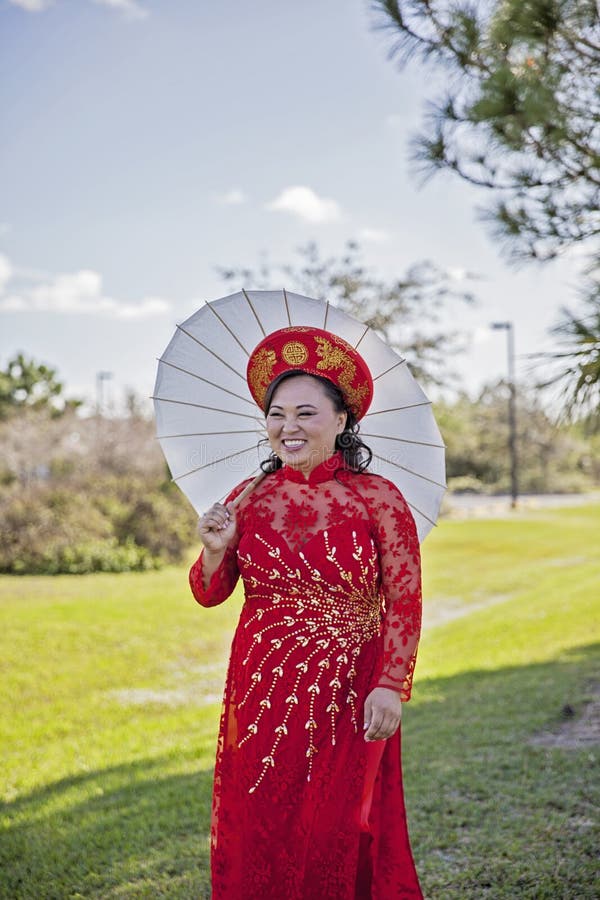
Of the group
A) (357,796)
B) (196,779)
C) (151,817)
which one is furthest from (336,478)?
(196,779)

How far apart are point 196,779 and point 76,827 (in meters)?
0.93

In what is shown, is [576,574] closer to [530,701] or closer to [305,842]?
[530,701]

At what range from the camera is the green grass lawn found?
3518 mm

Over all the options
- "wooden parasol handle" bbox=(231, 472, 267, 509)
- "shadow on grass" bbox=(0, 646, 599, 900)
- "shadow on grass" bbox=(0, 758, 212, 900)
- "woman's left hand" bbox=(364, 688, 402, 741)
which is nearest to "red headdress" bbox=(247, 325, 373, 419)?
"wooden parasol handle" bbox=(231, 472, 267, 509)

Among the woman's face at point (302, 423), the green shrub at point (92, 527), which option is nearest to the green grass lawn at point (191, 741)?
the green shrub at point (92, 527)

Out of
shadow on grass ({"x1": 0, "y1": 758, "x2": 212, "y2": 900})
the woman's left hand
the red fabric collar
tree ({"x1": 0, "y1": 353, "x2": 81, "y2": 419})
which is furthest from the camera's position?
tree ({"x1": 0, "y1": 353, "x2": 81, "y2": 419})

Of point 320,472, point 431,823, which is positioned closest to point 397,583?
point 320,472

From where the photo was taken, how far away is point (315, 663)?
91.0 inches

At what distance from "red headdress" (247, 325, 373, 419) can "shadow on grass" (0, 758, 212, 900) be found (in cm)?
215

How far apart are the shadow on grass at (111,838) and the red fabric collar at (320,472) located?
1901mm

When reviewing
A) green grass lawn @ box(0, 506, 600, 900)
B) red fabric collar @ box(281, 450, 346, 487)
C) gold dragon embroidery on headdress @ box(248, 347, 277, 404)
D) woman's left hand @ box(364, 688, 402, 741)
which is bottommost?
green grass lawn @ box(0, 506, 600, 900)

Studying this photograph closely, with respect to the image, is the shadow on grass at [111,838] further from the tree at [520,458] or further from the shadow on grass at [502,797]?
the tree at [520,458]

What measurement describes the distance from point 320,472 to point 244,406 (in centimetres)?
50

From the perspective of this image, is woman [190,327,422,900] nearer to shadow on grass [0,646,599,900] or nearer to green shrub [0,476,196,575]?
shadow on grass [0,646,599,900]
